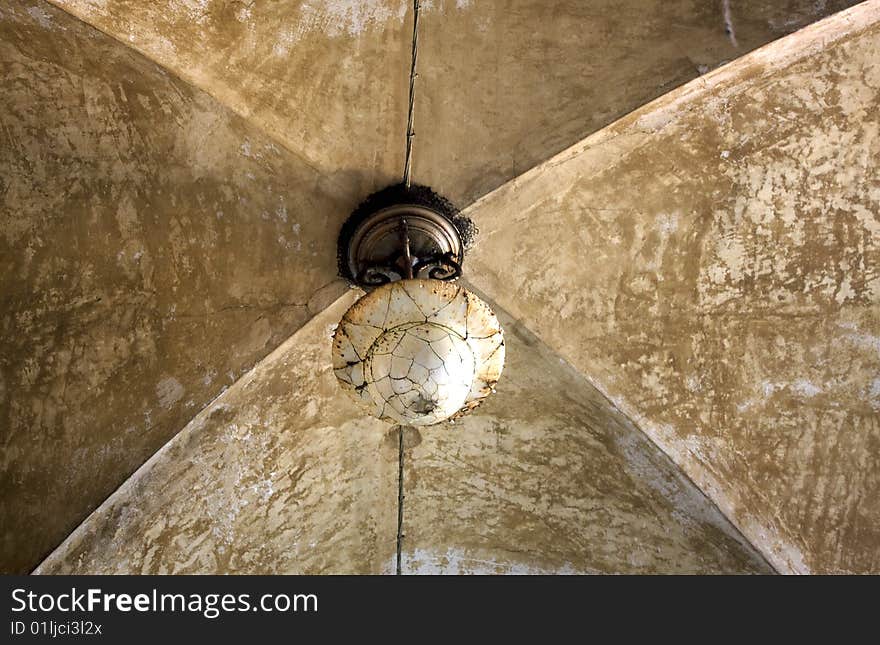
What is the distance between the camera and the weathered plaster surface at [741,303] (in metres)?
4.20

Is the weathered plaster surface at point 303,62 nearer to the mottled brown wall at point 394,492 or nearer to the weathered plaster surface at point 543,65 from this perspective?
the weathered plaster surface at point 543,65

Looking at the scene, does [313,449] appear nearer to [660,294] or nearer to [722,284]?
[660,294]

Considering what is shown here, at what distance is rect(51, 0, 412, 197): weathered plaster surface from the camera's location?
11.8 feet

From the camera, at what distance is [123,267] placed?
4.07 m

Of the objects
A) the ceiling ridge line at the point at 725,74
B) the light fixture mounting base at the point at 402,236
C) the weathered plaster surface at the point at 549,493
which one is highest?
the ceiling ridge line at the point at 725,74

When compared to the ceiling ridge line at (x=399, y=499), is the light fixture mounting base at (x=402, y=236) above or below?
above

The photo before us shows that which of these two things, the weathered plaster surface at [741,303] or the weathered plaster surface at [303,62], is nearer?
the weathered plaster surface at [303,62]

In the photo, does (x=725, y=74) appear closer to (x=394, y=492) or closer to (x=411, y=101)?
(x=411, y=101)

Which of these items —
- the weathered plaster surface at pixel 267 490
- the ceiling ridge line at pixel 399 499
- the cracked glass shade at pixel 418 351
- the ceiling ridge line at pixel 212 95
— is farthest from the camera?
the ceiling ridge line at pixel 399 499

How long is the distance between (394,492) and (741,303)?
226cm

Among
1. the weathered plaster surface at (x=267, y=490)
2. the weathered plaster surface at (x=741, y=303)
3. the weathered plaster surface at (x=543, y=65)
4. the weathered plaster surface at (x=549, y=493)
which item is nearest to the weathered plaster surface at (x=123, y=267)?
the weathered plaster surface at (x=267, y=490)

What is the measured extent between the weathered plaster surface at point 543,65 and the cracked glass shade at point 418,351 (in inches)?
46.9

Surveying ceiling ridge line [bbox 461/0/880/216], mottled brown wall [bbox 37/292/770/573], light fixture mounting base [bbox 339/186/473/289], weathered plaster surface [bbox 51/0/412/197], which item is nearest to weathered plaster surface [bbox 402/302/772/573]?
mottled brown wall [bbox 37/292/770/573]

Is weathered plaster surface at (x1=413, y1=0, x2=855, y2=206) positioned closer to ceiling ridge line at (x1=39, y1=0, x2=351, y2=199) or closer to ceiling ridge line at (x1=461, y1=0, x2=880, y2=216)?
ceiling ridge line at (x1=461, y1=0, x2=880, y2=216)
